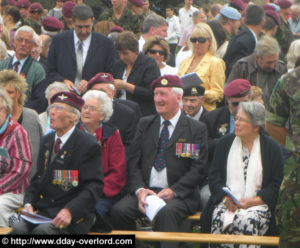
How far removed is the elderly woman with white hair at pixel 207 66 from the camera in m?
9.18

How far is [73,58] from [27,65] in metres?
0.61

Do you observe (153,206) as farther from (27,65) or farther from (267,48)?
(27,65)

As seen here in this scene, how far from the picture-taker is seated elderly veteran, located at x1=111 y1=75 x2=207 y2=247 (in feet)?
23.4

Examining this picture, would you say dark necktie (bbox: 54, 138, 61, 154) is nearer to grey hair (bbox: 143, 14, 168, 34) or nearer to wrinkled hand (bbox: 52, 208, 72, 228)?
wrinkled hand (bbox: 52, 208, 72, 228)

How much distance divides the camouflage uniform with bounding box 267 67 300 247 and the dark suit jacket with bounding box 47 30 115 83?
4.45 metres

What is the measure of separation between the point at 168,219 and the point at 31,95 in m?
2.98

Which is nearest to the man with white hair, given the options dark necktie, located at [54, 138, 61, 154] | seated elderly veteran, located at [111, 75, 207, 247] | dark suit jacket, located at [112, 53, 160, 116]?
dark suit jacket, located at [112, 53, 160, 116]

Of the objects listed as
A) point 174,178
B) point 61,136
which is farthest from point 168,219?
point 61,136

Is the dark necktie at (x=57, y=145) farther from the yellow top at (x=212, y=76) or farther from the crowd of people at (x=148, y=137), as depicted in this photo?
the yellow top at (x=212, y=76)

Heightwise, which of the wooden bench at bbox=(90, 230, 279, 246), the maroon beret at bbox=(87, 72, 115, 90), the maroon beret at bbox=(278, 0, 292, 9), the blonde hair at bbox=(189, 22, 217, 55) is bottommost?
the wooden bench at bbox=(90, 230, 279, 246)

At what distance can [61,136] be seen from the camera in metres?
6.35

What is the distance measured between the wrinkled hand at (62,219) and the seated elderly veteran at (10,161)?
3.43 ft

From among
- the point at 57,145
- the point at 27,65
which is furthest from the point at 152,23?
the point at 57,145

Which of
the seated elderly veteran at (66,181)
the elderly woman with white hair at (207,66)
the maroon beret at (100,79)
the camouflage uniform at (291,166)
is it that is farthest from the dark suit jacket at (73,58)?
the camouflage uniform at (291,166)
